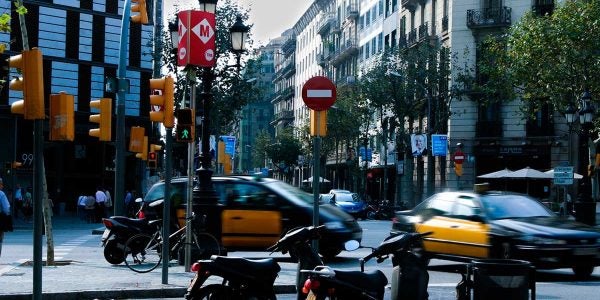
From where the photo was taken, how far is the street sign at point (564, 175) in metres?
30.9

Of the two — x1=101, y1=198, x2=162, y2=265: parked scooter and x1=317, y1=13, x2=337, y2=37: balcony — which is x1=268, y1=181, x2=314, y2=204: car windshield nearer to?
x1=101, y1=198, x2=162, y2=265: parked scooter

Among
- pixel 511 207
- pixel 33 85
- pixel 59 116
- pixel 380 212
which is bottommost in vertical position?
pixel 380 212

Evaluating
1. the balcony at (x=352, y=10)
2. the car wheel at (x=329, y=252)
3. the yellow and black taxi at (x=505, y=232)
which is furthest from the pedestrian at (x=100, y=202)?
the balcony at (x=352, y=10)

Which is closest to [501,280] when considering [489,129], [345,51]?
[489,129]

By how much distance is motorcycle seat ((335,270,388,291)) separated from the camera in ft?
23.8

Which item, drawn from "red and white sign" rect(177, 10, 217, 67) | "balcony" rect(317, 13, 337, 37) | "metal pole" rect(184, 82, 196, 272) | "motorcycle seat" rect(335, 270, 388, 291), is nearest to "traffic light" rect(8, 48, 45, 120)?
"motorcycle seat" rect(335, 270, 388, 291)

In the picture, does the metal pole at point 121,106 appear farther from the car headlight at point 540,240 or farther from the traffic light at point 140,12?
the car headlight at point 540,240

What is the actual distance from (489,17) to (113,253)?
37562 millimetres

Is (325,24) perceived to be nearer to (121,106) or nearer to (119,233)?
(121,106)

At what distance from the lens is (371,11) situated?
7469 cm

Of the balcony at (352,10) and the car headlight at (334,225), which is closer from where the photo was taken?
the car headlight at (334,225)

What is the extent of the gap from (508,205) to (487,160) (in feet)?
122

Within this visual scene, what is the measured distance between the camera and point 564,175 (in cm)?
3098

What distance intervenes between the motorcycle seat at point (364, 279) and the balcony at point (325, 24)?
83.3 meters
